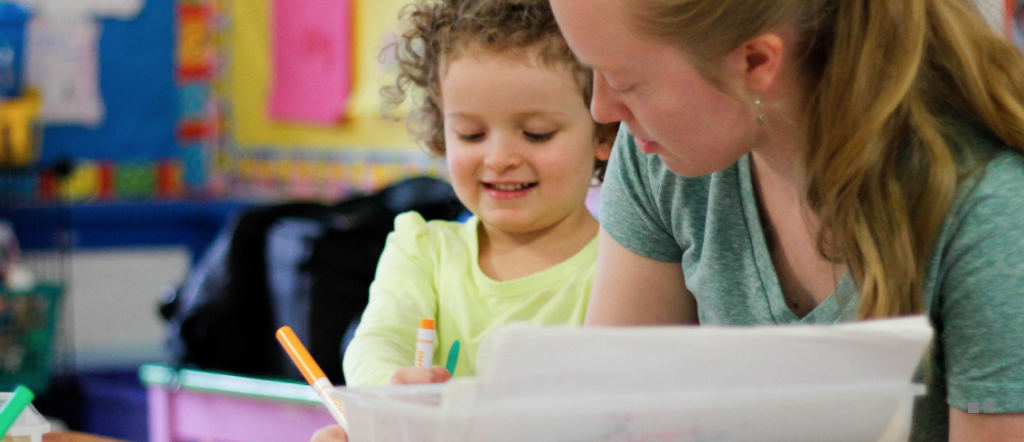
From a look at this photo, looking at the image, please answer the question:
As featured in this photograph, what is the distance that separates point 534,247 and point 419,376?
1.58ft

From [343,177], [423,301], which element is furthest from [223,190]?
[423,301]

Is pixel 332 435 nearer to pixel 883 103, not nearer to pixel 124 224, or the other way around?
pixel 883 103

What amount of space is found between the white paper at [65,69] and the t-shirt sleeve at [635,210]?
9.57 ft

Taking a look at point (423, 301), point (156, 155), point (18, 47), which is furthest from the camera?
point (156, 155)

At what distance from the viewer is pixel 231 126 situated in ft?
12.1

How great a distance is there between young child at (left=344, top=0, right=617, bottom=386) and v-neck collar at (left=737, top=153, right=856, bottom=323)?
0.27 metres

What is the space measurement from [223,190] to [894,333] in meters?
3.41

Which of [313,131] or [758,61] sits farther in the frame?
[313,131]

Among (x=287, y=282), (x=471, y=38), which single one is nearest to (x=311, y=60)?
(x=287, y=282)

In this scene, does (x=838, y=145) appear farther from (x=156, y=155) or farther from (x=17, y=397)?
(x=156, y=155)

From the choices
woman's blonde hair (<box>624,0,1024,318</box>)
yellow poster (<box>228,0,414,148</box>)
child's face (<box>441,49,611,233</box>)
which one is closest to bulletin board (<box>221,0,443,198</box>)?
yellow poster (<box>228,0,414,148</box>)

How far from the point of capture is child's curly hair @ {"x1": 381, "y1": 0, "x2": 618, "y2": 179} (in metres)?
1.10

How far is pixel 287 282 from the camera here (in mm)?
2191

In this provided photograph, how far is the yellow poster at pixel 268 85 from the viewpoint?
3.07 m
